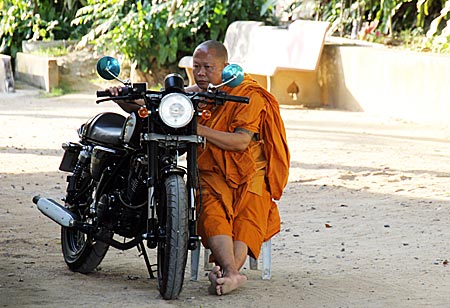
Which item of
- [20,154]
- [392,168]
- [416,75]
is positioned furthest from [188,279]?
[416,75]

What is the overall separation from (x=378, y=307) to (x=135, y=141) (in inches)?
55.8

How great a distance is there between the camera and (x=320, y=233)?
6.63m

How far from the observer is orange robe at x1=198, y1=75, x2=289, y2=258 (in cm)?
511

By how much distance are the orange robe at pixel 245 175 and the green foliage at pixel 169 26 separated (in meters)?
11.2

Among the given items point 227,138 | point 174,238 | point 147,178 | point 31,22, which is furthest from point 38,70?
point 174,238

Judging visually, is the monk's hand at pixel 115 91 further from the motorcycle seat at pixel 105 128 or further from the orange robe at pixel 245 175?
the orange robe at pixel 245 175

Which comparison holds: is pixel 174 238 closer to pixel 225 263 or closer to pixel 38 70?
pixel 225 263

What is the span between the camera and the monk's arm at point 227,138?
5.00 meters

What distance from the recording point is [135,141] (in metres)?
4.96

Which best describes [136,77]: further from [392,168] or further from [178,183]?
[178,183]

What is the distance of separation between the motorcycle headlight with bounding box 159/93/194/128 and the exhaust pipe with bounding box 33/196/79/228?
0.92m

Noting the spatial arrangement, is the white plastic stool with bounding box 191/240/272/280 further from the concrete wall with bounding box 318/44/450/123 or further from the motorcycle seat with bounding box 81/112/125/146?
the concrete wall with bounding box 318/44/450/123

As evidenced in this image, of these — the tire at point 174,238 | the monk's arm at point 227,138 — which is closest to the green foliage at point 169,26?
the monk's arm at point 227,138

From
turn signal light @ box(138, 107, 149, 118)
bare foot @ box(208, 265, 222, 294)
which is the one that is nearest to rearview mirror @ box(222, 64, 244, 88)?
turn signal light @ box(138, 107, 149, 118)
